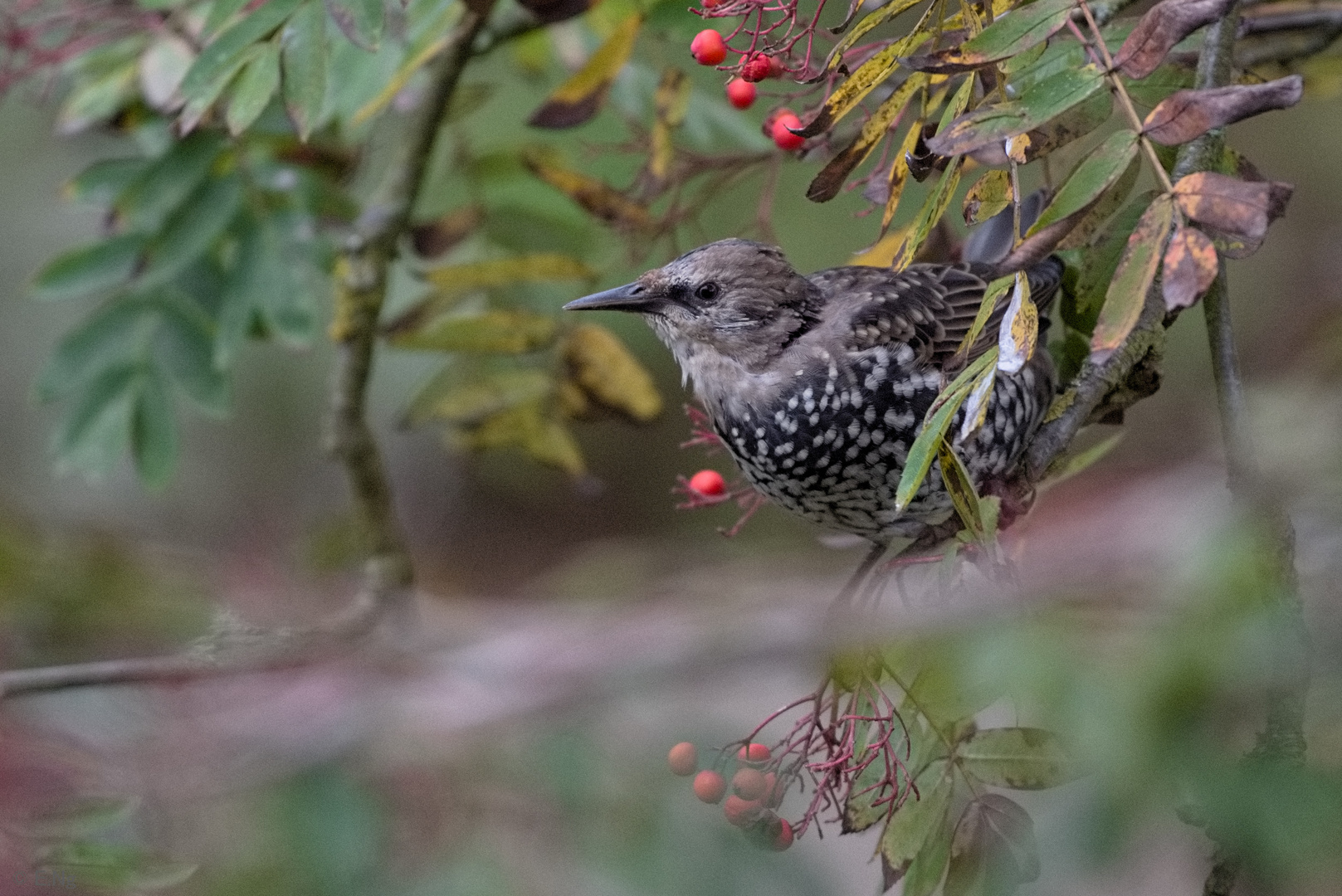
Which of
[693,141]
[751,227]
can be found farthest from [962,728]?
[693,141]

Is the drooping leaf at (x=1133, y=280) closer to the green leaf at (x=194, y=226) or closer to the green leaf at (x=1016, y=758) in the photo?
the green leaf at (x=1016, y=758)

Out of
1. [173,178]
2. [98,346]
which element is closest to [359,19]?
[173,178]

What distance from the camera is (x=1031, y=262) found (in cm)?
202

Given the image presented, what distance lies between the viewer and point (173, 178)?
3447 millimetres

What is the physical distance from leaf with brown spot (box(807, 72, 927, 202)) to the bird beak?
2.29 feet

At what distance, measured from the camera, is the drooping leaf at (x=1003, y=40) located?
73.8 inches

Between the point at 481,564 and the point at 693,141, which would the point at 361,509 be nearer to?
the point at 693,141

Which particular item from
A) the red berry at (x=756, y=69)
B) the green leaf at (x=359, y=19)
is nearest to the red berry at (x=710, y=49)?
the red berry at (x=756, y=69)

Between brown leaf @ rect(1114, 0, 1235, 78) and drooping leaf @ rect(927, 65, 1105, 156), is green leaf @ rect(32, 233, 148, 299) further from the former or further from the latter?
brown leaf @ rect(1114, 0, 1235, 78)

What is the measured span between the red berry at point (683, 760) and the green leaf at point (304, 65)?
1.26 m

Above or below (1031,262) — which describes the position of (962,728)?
below

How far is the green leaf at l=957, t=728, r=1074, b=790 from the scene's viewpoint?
2.04m

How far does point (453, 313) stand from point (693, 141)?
29.4 inches

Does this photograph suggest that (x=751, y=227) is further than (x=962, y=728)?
Yes
